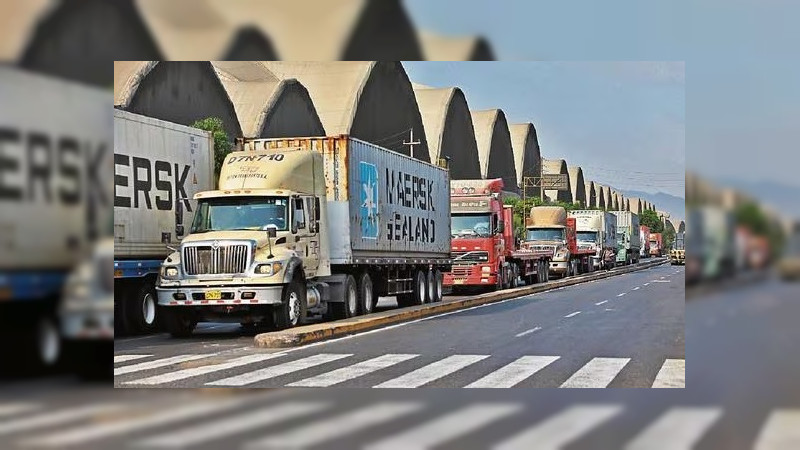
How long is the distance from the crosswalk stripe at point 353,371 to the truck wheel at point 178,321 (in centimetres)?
478

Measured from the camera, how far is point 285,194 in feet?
60.1

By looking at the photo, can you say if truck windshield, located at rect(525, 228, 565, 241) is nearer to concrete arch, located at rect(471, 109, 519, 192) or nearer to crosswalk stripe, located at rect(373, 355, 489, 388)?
concrete arch, located at rect(471, 109, 519, 192)

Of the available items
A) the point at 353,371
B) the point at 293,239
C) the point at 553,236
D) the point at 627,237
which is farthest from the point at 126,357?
the point at 627,237

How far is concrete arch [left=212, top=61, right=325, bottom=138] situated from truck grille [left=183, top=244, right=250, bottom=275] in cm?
1974

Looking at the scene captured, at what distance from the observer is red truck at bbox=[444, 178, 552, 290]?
3078 centimetres

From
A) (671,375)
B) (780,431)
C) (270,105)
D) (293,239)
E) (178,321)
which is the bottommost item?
(780,431)

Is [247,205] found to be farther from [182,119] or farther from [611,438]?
[182,119]

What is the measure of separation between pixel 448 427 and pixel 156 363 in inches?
230

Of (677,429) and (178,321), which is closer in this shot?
(677,429)

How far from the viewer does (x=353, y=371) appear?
1323cm

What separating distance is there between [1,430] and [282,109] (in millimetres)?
28993

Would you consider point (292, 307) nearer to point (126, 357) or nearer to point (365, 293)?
point (126, 357)

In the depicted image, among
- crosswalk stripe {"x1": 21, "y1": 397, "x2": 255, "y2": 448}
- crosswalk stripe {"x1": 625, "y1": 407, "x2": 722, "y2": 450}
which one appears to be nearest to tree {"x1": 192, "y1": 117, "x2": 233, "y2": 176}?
crosswalk stripe {"x1": 21, "y1": 397, "x2": 255, "y2": 448}

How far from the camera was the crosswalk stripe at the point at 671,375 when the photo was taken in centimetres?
1220
